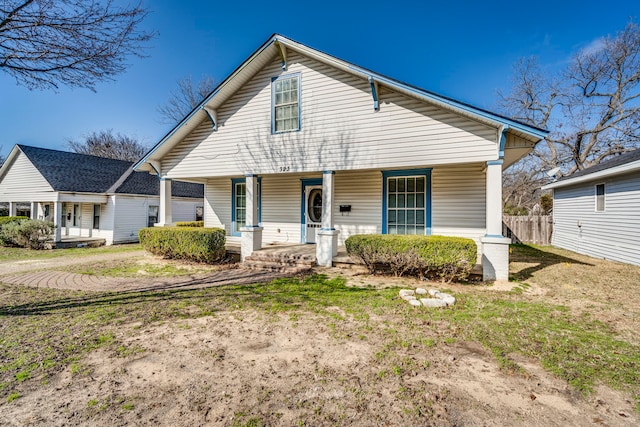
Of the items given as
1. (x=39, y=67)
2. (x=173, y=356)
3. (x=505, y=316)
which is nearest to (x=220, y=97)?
(x=39, y=67)

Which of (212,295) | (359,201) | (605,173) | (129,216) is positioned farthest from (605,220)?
(129,216)

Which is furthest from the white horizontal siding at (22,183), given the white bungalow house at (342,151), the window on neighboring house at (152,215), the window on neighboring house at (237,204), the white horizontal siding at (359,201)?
the white horizontal siding at (359,201)

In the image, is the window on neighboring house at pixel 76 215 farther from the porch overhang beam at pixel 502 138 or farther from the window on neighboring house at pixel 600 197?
the window on neighboring house at pixel 600 197

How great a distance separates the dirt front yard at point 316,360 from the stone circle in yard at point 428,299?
0.19m

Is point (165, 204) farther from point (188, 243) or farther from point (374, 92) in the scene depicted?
point (374, 92)

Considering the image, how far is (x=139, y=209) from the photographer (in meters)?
16.6

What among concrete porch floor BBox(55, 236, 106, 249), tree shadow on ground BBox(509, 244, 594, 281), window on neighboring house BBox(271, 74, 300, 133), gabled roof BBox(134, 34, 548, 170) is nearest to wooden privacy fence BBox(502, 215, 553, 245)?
tree shadow on ground BBox(509, 244, 594, 281)

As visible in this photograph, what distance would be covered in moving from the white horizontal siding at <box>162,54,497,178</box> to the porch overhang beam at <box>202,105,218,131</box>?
155 mm

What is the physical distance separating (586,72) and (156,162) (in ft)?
87.8

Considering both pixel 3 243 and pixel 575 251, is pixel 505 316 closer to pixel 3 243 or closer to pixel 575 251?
pixel 575 251

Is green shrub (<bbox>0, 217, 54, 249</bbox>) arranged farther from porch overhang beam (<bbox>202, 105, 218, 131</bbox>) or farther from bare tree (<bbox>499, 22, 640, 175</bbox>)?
bare tree (<bbox>499, 22, 640, 175</bbox>)

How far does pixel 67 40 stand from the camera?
4.87 meters

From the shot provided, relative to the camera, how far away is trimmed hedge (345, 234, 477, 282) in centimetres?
629

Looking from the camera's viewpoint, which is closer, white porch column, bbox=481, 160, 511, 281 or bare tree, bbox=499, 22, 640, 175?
white porch column, bbox=481, 160, 511, 281
